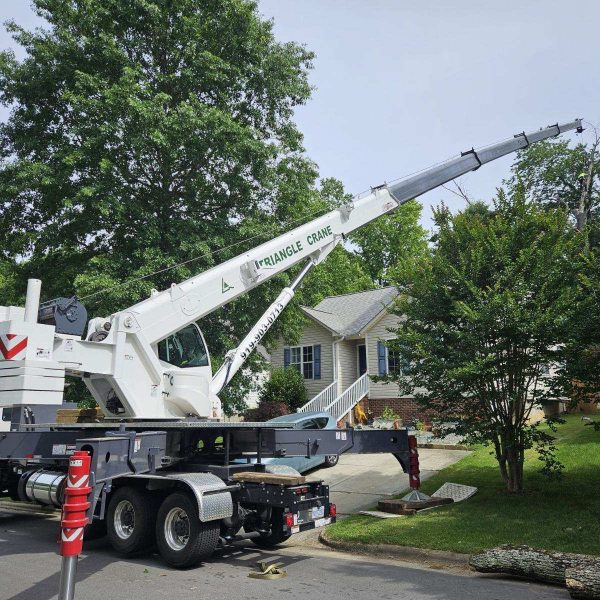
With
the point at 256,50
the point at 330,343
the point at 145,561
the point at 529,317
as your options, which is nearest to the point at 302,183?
the point at 256,50

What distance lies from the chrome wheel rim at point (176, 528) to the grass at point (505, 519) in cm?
241

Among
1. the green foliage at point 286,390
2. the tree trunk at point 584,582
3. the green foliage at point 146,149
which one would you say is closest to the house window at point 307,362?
the green foliage at point 286,390

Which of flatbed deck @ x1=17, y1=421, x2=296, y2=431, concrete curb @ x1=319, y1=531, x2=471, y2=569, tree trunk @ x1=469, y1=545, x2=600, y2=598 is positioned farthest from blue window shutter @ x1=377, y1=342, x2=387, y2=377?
tree trunk @ x1=469, y1=545, x2=600, y2=598

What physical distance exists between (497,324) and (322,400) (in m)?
14.7

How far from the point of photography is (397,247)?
47531mm

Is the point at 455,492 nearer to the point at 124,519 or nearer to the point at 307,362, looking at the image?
the point at 124,519

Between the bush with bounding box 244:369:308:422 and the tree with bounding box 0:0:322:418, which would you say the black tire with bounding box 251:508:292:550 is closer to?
the tree with bounding box 0:0:322:418

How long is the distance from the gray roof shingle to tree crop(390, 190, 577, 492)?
12711 millimetres

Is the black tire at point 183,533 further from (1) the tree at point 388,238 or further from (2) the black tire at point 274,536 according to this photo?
(1) the tree at point 388,238

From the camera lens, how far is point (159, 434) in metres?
8.07

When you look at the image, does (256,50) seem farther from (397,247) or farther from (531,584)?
(397,247)

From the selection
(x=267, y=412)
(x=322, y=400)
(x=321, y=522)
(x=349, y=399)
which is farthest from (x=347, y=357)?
(x=321, y=522)

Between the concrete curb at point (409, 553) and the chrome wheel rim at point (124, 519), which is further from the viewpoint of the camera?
the chrome wheel rim at point (124, 519)

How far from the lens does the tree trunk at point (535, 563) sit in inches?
242
